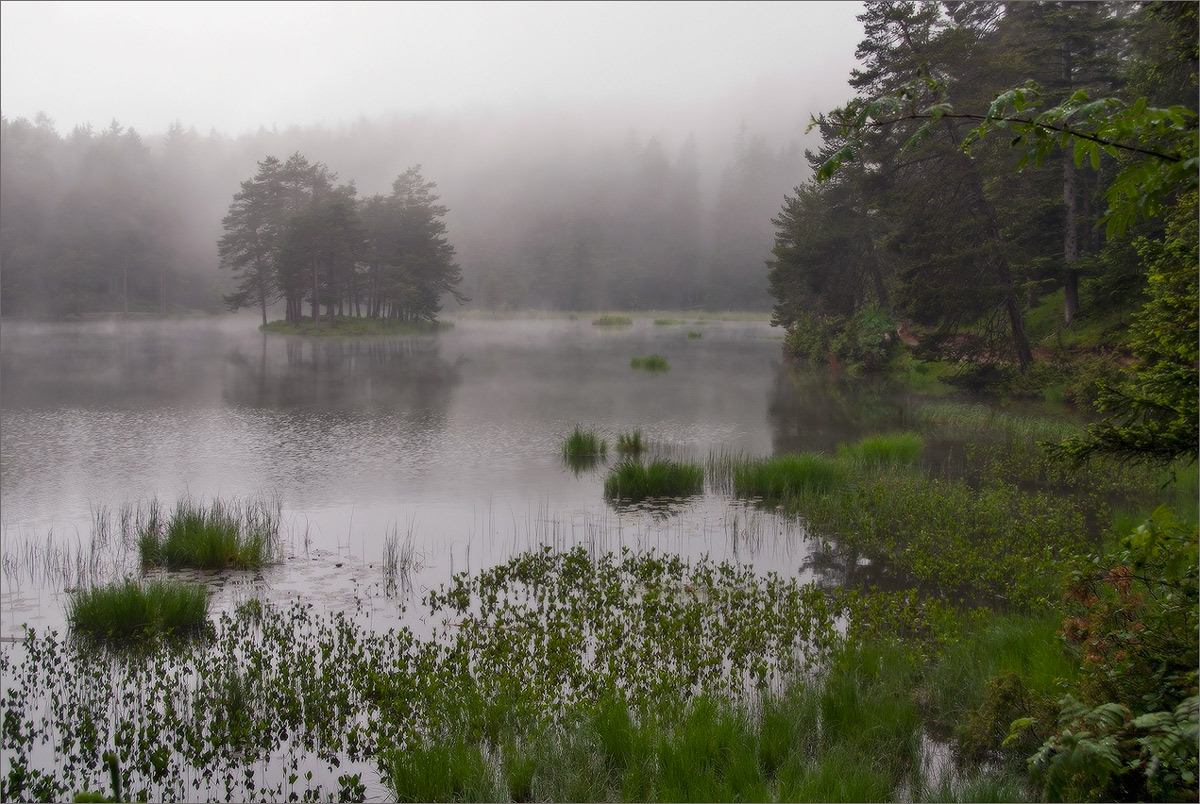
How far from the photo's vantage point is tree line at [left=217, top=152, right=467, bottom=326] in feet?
186

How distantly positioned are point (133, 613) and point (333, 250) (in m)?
52.1

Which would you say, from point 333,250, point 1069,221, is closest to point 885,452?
point 1069,221

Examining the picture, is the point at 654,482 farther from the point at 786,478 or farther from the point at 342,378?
the point at 342,378

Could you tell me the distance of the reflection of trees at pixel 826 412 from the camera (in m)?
18.4

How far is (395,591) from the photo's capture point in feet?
27.0

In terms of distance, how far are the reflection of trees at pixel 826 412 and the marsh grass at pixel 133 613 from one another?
11665 millimetres

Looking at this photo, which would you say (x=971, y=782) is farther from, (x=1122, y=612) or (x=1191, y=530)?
(x=1191, y=530)

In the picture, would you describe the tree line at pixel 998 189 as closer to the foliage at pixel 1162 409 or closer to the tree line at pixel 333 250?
the foliage at pixel 1162 409

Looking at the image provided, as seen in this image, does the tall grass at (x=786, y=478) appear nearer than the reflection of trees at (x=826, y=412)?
Yes

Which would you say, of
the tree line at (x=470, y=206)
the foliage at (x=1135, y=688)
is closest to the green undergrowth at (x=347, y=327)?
the tree line at (x=470, y=206)

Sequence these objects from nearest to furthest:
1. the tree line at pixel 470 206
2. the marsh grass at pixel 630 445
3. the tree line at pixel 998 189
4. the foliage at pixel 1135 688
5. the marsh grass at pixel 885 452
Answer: the foliage at pixel 1135 688 < the marsh grass at pixel 885 452 < the marsh grass at pixel 630 445 < the tree line at pixel 998 189 < the tree line at pixel 470 206

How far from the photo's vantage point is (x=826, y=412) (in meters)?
22.9

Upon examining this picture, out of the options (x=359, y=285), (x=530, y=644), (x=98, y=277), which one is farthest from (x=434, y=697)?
(x=98, y=277)

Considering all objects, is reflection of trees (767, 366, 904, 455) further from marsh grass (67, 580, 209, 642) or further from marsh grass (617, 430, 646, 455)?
marsh grass (67, 580, 209, 642)
